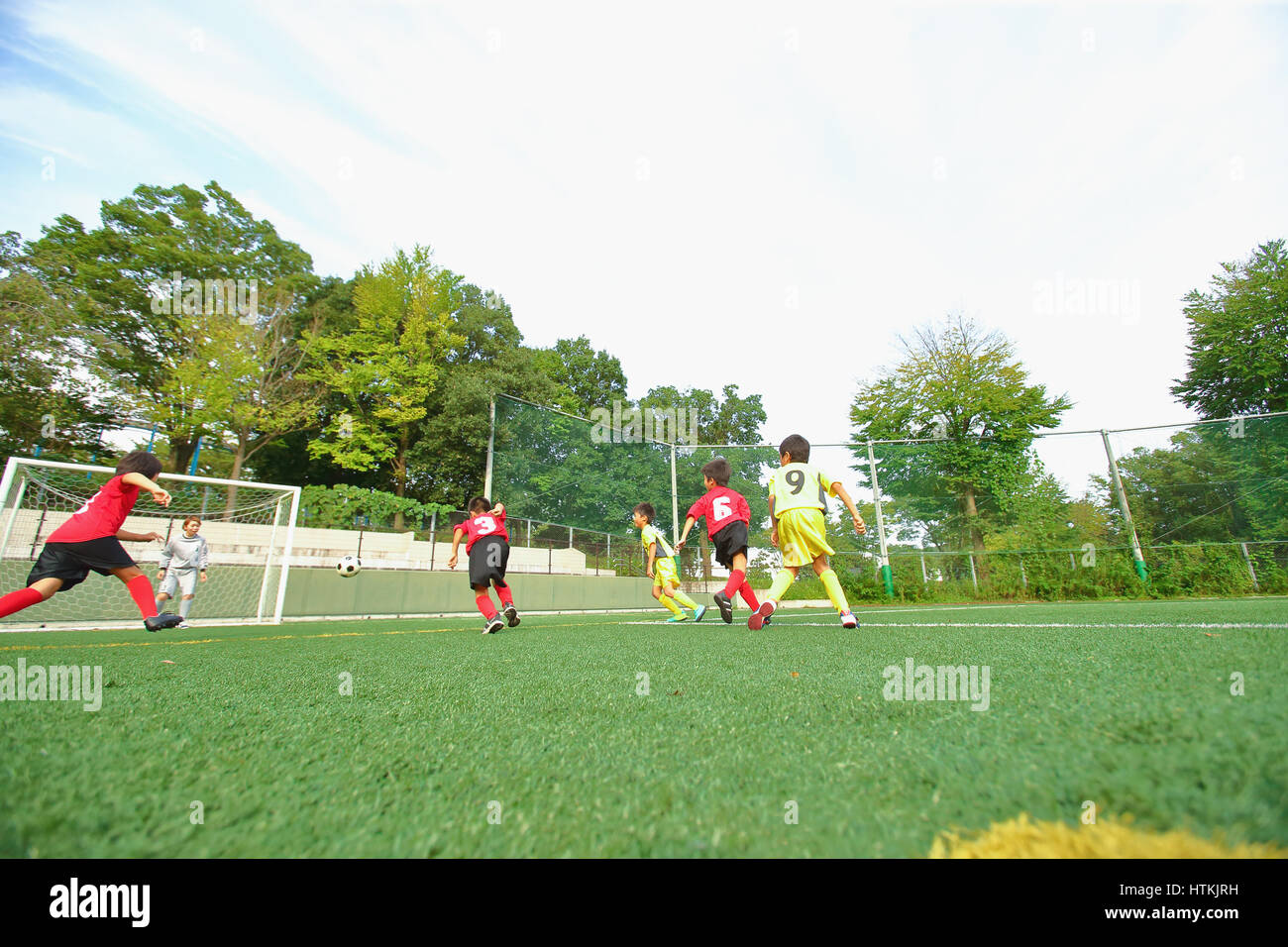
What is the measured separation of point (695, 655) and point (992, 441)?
622 inches

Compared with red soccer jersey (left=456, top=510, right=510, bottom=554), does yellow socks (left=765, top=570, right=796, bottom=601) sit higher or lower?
lower

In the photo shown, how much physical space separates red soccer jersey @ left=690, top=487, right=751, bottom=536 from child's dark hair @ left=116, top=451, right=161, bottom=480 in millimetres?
5093

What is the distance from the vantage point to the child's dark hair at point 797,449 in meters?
5.53

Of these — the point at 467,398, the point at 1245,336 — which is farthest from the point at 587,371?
the point at 1245,336

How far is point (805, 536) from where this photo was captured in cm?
531

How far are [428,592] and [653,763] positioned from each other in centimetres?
1390

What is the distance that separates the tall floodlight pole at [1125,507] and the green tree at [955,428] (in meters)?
1.65

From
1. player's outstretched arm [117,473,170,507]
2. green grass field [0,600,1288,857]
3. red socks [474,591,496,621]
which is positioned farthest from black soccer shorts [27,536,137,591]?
green grass field [0,600,1288,857]

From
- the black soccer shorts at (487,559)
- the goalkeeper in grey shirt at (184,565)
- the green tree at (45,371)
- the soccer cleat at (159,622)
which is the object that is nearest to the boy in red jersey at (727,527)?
the black soccer shorts at (487,559)

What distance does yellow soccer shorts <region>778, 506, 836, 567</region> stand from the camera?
528 cm

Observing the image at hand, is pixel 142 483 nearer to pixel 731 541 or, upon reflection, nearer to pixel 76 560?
pixel 76 560

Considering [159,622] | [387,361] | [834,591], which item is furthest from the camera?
[387,361]

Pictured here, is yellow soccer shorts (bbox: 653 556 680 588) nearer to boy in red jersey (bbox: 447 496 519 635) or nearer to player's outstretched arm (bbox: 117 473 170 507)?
boy in red jersey (bbox: 447 496 519 635)
